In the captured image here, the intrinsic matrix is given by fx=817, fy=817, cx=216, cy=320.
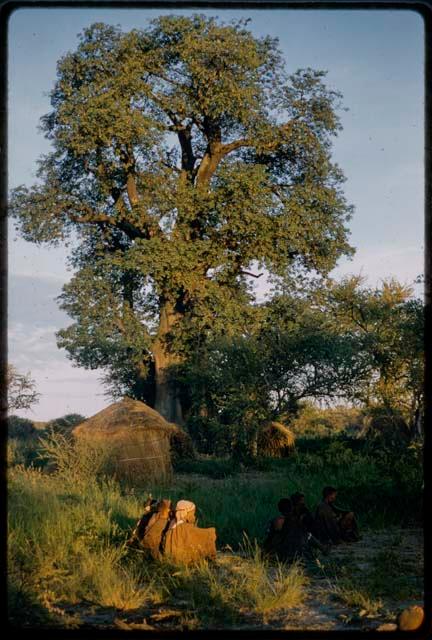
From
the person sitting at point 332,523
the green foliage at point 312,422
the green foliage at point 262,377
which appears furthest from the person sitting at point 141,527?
the green foliage at point 312,422

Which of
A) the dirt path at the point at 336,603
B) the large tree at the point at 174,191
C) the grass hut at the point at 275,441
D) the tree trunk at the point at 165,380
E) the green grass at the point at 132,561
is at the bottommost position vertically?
the dirt path at the point at 336,603

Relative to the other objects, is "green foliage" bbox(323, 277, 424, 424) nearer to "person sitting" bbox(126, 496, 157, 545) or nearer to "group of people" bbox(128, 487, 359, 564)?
"group of people" bbox(128, 487, 359, 564)

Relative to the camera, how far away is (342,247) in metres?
23.0

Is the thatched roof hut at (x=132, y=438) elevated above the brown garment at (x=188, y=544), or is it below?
above

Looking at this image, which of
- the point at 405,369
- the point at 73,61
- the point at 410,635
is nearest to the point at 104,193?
the point at 73,61

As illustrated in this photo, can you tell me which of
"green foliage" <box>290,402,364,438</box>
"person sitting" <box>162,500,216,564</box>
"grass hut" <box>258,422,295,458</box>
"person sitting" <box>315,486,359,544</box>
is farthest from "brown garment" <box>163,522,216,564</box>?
"green foliage" <box>290,402,364,438</box>

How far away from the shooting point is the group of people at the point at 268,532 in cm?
825

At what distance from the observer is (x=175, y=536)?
821 centimetres

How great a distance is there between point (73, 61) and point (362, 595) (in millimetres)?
18405

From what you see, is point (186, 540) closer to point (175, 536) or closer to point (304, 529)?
point (175, 536)

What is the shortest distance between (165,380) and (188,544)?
44.9 ft

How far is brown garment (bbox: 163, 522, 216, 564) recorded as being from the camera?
8.17m

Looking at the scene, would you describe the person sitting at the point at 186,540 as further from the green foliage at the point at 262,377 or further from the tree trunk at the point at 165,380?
the tree trunk at the point at 165,380

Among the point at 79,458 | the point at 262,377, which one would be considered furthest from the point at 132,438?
the point at 262,377
